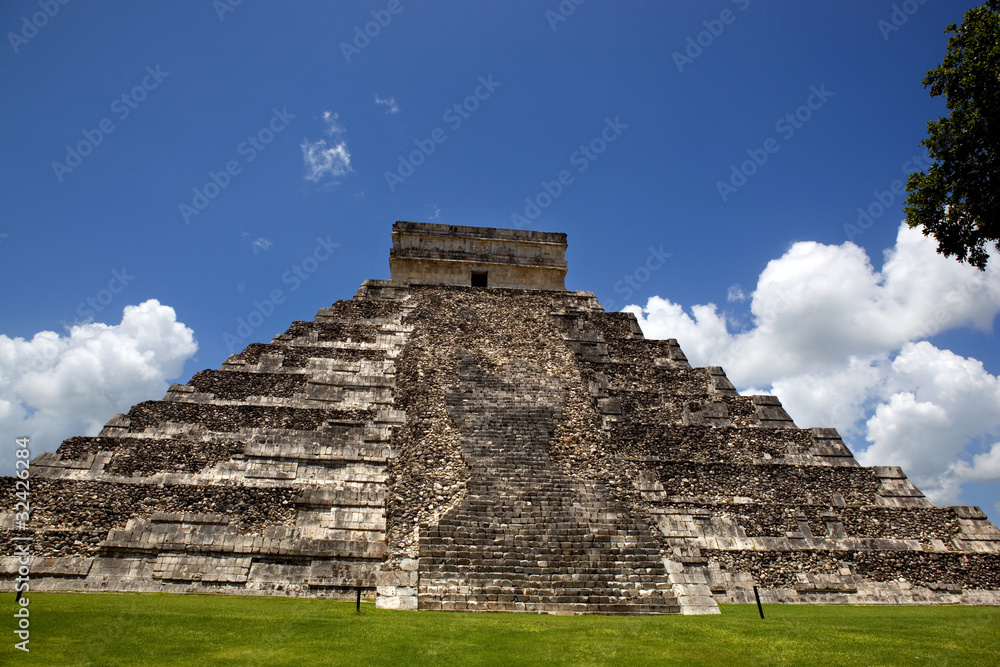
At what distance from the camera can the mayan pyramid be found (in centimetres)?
1006

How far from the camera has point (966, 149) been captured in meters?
9.86

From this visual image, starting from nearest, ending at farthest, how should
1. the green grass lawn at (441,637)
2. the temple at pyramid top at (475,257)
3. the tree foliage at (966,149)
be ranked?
1. the green grass lawn at (441,637)
2. the tree foliage at (966,149)
3. the temple at pyramid top at (475,257)

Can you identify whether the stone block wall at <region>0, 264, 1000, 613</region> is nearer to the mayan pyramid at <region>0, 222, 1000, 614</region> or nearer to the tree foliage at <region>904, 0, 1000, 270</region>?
the mayan pyramid at <region>0, 222, 1000, 614</region>

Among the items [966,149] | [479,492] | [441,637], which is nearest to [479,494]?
[479,492]

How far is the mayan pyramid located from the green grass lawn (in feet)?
4.22

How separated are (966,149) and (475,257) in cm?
1496

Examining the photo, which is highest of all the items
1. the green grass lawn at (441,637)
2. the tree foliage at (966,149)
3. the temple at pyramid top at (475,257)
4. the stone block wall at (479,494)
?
the temple at pyramid top at (475,257)

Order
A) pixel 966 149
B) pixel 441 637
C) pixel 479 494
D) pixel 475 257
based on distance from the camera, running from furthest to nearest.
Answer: pixel 475 257 → pixel 479 494 → pixel 966 149 → pixel 441 637

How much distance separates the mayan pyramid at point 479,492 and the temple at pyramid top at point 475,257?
4.39 meters

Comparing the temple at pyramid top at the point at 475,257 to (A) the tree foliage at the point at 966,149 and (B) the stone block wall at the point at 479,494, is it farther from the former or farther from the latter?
(A) the tree foliage at the point at 966,149

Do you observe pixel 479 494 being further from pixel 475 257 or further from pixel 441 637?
pixel 475 257

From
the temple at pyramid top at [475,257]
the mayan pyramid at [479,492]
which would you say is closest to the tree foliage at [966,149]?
the mayan pyramid at [479,492]

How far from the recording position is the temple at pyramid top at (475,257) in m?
21.2

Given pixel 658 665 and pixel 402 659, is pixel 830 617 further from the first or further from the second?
pixel 402 659
